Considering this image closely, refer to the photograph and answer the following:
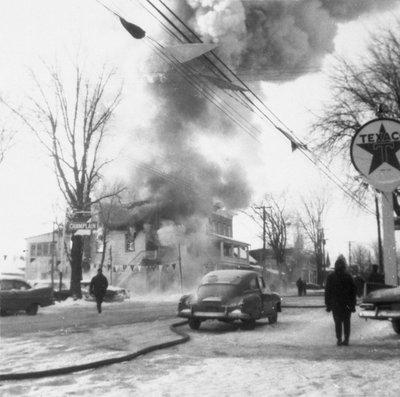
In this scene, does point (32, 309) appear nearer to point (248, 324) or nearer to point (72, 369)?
point (248, 324)

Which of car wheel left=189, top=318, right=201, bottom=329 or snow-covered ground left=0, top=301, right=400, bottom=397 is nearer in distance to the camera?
snow-covered ground left=0, top=301, right=400, bottom=397

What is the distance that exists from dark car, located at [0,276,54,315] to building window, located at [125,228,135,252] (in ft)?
87.8

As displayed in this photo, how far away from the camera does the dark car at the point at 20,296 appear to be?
20.0 metres

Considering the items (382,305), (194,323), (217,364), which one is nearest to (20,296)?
(194,323)

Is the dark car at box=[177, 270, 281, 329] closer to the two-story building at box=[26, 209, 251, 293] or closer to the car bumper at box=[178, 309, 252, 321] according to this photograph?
the car bumper at box=[178, 309, 252, 321]

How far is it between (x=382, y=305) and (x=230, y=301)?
405 cm

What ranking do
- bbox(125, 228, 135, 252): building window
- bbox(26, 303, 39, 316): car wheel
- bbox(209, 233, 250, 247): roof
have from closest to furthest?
bbox(26, 303, 39, 316): car wheel, bbox(125, 228, 135, 252): building window, bbox(209, 233, 250, 247): roof

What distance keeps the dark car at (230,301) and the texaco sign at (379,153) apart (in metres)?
8.08

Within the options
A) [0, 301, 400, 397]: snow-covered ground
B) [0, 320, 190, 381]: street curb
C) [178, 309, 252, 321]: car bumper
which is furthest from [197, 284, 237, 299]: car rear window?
[0, 320, 190, 381]: street curb

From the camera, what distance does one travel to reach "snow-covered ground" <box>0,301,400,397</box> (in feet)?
18.7

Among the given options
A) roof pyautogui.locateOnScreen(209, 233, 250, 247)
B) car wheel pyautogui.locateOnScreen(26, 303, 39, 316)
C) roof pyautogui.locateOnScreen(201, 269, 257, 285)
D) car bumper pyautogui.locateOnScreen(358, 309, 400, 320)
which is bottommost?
car wheel pyautogui.locateOnScreen(26, 303, 39, 316)

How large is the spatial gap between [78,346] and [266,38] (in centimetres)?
2134

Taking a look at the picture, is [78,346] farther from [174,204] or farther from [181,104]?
[174,204]

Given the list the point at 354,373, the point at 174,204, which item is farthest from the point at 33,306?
the point at 174,204
